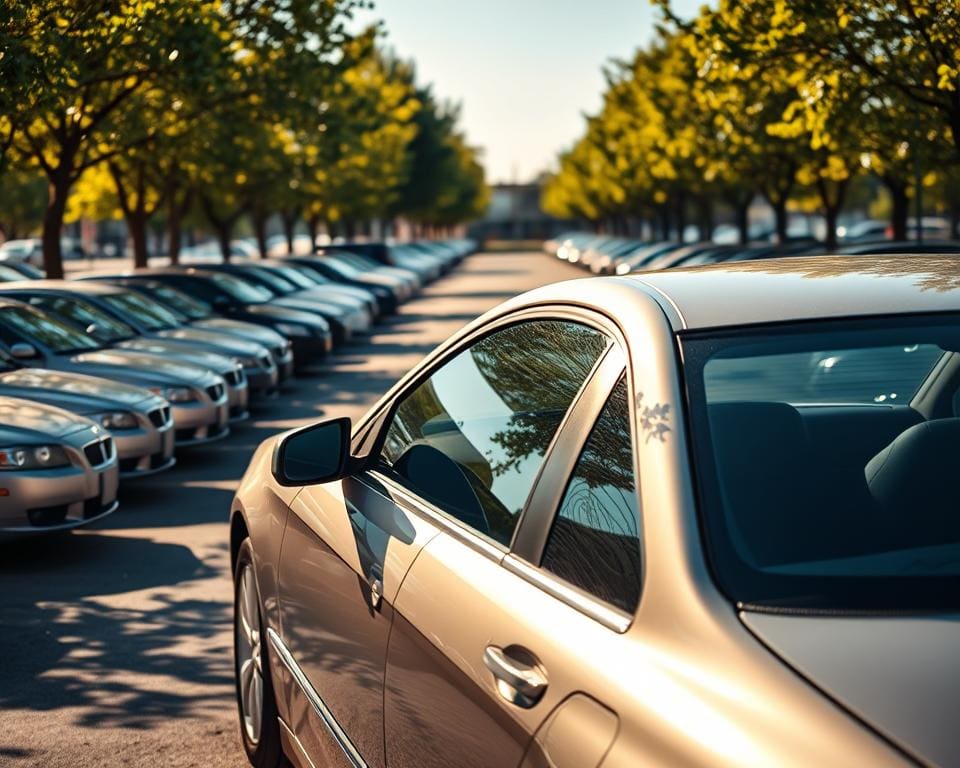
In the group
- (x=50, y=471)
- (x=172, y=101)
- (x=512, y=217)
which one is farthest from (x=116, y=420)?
(x=512, y=217)

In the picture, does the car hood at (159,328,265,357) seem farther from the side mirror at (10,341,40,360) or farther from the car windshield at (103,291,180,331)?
the side mirror at (10,341,40,360)

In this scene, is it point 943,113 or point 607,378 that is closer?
point 607,378

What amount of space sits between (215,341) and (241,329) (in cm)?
168

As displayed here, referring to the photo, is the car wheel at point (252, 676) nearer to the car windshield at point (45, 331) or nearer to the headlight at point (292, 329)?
the car windshield at point (45, 331)

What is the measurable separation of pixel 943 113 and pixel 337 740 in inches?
599

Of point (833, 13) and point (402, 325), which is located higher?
point (833, 13)

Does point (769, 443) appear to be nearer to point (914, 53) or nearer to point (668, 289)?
point (668, 289)

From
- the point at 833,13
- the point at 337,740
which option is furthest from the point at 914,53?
the point at 337,740

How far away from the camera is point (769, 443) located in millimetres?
2602

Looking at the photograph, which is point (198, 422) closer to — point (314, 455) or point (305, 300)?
point (314, 455)

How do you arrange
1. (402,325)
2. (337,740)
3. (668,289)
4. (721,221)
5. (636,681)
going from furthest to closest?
(721,221)
(402,325)
(337,740)
(668,289)
(636,681)

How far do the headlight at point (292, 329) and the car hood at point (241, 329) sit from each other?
288 centimetres

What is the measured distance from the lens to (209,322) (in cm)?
1834

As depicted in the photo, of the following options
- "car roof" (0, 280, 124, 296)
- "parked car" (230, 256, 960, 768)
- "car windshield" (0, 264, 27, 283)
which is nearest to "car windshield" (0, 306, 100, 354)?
"car roof" (0, 280, 124, 296)
